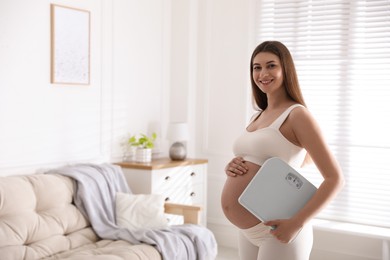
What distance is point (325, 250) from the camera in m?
4.22

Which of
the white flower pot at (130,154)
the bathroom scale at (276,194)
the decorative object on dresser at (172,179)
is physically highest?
the bathroom scale at (276,194)

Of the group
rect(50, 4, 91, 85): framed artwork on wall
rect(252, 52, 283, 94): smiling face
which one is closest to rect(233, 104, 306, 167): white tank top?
rect(252, 52, 283, 94): smiling face

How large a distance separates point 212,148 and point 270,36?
118 centimetres

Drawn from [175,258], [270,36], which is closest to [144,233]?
[175,258]

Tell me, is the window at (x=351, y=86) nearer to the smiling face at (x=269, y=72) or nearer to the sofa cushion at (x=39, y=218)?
the sofa cushion at (x=39, y=218)

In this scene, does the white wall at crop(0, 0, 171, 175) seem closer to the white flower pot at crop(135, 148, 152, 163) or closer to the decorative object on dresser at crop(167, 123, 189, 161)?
the white flower pot at crop(135, 148, 152, 163)

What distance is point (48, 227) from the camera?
121 inches

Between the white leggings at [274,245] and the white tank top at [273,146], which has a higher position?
the white tank top at [273,146]

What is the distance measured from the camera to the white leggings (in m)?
1.76

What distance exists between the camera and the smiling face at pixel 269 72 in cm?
186

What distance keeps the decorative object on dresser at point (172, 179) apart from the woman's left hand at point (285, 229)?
1.98 meters

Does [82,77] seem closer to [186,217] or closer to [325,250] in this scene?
[186,217]

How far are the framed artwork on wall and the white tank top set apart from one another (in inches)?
82.8

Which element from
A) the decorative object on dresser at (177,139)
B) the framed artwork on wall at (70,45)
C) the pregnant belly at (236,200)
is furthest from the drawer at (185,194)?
the pregnant belly at (236,200)
